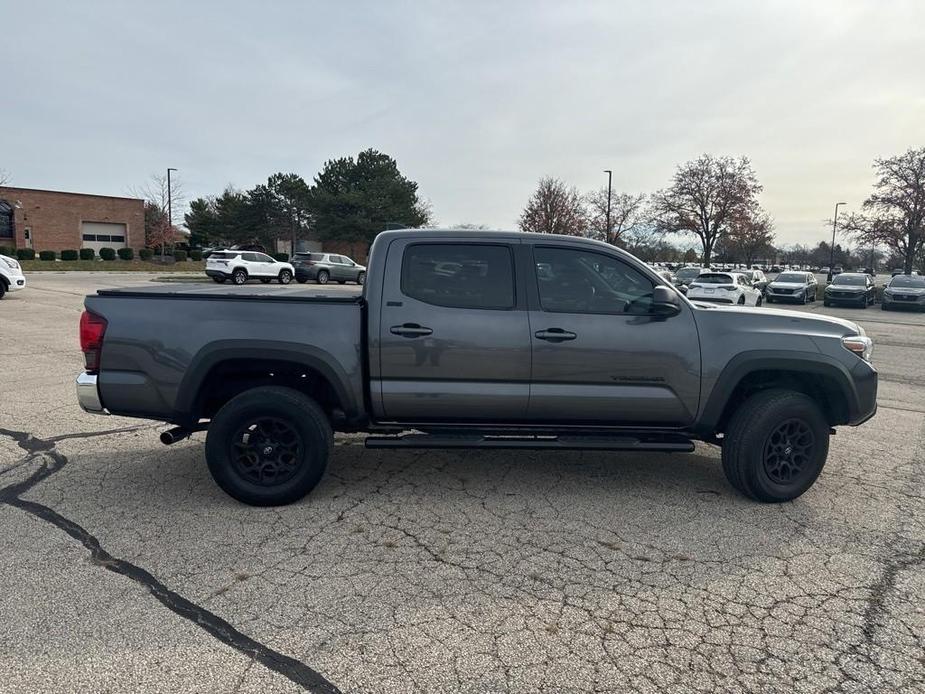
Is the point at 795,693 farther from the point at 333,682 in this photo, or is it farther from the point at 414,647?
the point at 333,682

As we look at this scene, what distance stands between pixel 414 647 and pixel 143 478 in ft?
9.78

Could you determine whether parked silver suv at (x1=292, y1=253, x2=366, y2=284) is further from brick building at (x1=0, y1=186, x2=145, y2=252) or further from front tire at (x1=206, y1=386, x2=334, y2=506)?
brick building at (x1=0, y1=186, x2=145, y2=252)

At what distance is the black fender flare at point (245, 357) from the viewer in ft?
13.0

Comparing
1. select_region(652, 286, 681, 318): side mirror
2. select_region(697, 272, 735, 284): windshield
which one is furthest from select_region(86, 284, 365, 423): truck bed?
select_region(697, 272, 735, 284): windshield

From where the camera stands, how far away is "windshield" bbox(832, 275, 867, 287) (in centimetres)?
2594

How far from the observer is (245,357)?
397cm

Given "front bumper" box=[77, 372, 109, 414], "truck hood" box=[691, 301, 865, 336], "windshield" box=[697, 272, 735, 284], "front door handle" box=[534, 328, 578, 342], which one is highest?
"windshield" box=[697, 272, 735, 284]

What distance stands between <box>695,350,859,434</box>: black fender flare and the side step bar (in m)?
0.33

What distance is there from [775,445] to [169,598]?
12.8 feet

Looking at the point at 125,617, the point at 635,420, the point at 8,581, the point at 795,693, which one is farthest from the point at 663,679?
the point at 8,581

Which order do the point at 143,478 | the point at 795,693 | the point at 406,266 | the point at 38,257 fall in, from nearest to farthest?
the point at 795,693, the point at 406,266, the point at 143,478, the point at 38,257

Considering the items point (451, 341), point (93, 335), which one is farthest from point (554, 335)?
point (93, 335)

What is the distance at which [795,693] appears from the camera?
2.43 m

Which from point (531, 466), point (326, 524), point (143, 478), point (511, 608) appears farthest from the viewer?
point (531, 466)
